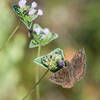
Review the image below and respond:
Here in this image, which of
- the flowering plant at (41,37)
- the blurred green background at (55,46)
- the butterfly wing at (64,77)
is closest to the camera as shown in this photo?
the butterfly wing at (64,77)

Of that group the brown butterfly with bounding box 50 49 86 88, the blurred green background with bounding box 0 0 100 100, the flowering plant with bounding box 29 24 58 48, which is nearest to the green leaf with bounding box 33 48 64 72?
the brown butterfly with bounding box 50 49 86 88

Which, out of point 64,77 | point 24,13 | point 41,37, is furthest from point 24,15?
point 64,77

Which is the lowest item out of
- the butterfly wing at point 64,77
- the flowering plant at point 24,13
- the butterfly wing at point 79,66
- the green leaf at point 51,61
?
the butterfly wing at point 79,66

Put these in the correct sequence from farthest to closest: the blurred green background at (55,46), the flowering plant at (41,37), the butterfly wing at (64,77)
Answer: the blurred green background at (55,46) → the flowering plant at (41,37) → the butterfly wing at (64,77)

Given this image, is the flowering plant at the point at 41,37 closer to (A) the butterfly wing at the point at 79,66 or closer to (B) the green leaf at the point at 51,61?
(B) the green leaf at the point at 51,61

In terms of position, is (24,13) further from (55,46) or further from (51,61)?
(55,46)

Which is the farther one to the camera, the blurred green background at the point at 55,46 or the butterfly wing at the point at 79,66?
the blurred green background at the point at 55,46

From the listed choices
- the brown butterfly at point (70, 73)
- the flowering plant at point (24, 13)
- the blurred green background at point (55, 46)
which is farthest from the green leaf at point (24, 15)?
the blurred green background at point (55, 46)
